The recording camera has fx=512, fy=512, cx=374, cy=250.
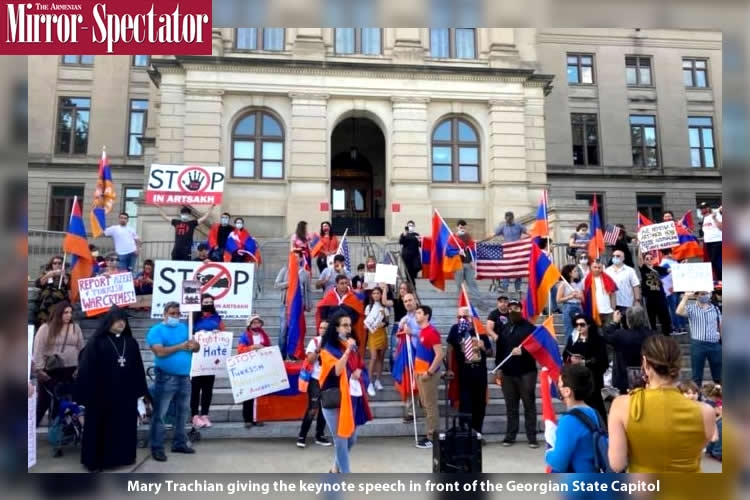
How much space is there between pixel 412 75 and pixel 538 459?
752 inches

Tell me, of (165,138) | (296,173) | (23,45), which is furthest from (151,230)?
(23,45)

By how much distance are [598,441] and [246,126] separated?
2157 centimetres

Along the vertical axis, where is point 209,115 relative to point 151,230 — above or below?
above

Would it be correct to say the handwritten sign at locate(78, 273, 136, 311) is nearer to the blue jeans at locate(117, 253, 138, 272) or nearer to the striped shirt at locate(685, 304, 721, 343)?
the blue jeans at locate(117, 253, 138, 272)

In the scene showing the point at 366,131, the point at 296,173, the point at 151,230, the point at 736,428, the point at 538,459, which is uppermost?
the point at 366,131

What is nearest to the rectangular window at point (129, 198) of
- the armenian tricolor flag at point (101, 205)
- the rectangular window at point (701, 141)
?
the armenian tricolor flag at point (101, 205)

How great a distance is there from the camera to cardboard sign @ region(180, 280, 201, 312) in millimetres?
7652

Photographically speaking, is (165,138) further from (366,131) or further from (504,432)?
(504,432)

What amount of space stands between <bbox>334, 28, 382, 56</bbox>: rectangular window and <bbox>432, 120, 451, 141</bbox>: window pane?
14.4 feet

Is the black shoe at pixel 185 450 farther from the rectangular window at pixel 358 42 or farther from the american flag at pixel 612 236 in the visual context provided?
the rectangular window at pixel 358 42

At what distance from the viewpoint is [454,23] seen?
241 inches

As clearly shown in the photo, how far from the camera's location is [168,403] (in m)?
7.19

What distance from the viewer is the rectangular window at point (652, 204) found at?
32.2 meters

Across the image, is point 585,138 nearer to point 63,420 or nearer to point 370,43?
point 370,43
